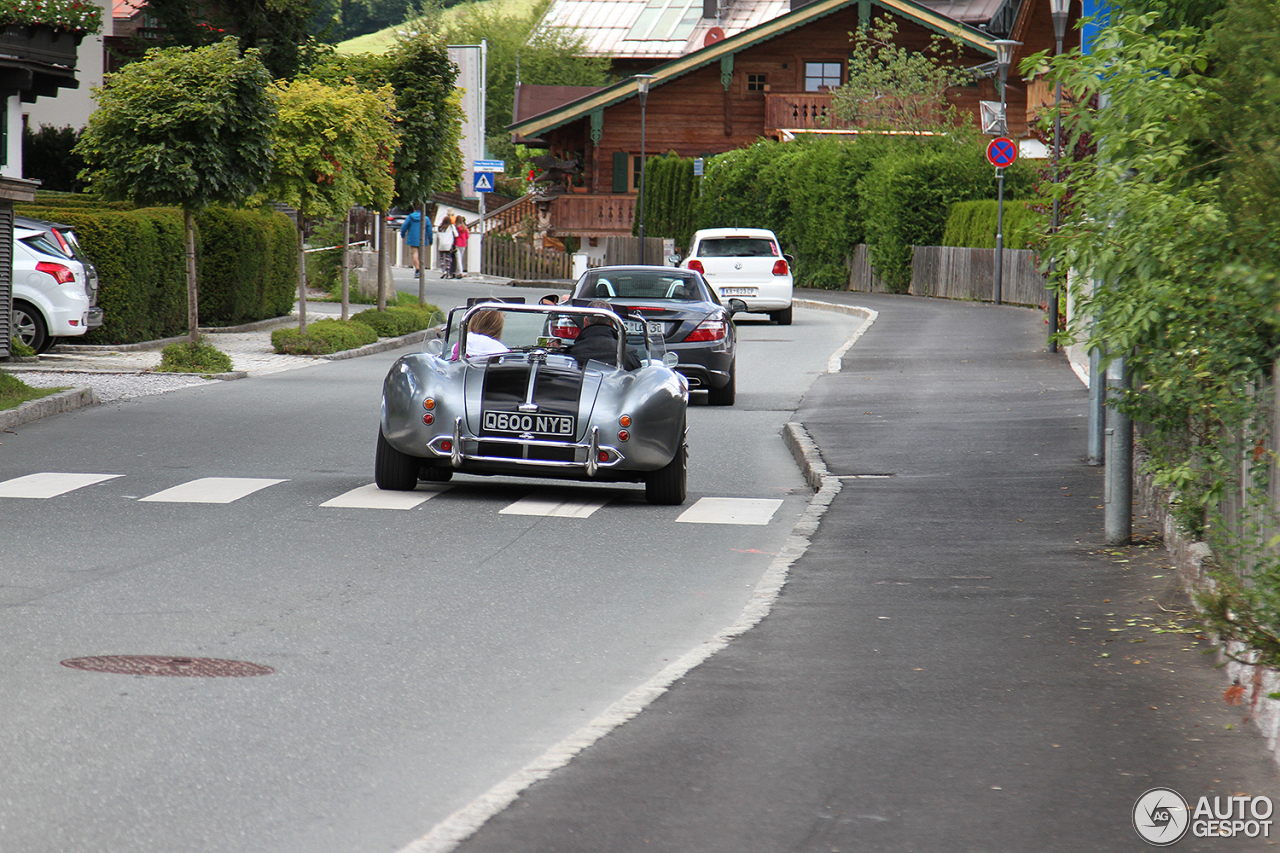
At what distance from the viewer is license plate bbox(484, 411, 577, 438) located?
11633 millimetres

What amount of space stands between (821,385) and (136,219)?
34.1 ft

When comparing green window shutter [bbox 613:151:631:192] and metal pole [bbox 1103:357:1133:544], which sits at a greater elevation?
green window shutter [bbox 613:151:631:192]

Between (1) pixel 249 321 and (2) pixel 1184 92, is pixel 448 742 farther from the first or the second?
(1) pixel 249 321

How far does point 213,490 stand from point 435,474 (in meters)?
1.53

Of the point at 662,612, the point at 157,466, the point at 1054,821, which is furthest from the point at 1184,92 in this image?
the point at 157,466

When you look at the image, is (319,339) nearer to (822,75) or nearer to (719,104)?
(719,104)

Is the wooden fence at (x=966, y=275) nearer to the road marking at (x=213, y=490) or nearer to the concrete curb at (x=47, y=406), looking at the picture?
the concrete curb at (x=47, y=406)

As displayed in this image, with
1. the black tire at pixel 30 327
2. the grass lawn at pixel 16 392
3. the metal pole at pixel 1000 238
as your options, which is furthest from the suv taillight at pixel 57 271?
the metal pole at pixel 1000 238

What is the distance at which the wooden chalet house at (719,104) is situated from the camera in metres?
61.5

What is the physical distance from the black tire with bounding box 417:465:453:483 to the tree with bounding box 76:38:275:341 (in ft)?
35.6

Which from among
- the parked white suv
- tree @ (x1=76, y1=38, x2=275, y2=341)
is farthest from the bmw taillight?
the parked white suv

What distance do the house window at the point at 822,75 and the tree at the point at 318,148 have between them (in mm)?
37201

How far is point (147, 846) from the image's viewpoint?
4.50 meters

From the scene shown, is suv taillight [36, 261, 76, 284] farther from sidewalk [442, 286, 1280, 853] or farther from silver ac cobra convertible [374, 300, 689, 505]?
sidewalk [442, 286, 1280, 853]
